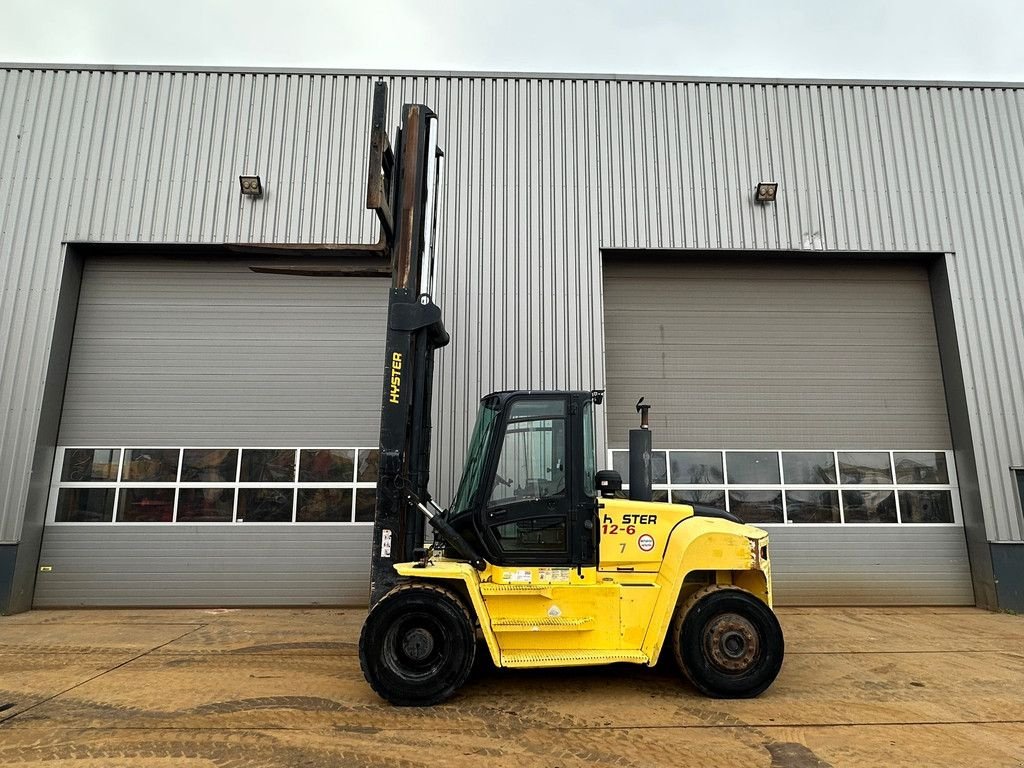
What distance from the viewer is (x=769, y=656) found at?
508 centimetres

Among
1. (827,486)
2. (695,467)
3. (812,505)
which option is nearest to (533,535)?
(695,467)

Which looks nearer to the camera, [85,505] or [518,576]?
[518,576]

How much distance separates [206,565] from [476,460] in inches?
268

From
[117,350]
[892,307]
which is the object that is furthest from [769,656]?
[117,350]

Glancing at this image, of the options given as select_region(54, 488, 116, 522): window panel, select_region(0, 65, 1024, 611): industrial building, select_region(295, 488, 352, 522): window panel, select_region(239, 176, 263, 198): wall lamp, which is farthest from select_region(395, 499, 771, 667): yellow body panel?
select_region(239, 176, 263, 198): wall lamp

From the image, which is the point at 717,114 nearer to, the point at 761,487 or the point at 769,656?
the point at 761,487

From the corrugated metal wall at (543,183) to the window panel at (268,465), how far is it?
3.02 m

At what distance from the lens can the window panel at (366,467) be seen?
393 inches

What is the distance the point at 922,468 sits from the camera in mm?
10430

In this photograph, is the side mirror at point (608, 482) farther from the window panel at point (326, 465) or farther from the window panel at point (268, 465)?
the window panel at point (268, 465)

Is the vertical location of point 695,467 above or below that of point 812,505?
above

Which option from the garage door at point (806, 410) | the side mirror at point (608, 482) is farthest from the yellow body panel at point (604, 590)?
the garage door at point (806, 410)

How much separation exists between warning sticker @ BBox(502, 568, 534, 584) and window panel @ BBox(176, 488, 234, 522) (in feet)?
22.2

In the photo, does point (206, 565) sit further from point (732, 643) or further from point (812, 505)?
point (812, 505)
